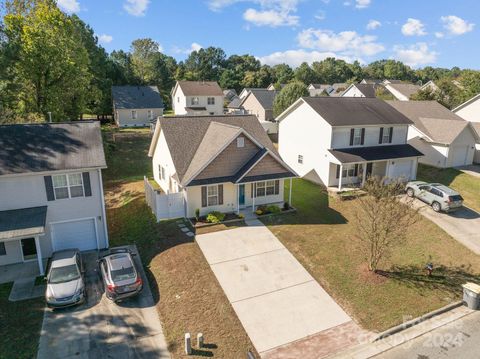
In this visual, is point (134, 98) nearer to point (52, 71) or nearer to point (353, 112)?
point (52, 71)

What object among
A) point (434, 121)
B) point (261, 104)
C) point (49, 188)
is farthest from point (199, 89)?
point (49, 188)

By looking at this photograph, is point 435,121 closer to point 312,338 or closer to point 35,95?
point 312,338

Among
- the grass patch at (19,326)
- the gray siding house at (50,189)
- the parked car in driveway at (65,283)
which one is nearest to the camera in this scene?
the grass patch at (19,326)

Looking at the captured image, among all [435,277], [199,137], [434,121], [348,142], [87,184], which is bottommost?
[435,277]

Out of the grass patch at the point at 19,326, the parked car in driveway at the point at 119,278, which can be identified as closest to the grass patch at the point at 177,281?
the parked car in driveway at the point at 119,278

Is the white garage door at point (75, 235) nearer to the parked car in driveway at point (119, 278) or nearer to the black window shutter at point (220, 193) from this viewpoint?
the parked car in driveway at point (119, 278)

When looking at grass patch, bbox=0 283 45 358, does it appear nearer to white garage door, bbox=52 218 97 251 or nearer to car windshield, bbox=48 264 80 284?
car windshield, bbox=48 264 80 284

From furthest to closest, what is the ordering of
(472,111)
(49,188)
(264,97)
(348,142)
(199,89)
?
(199,89) → (264,97) → (472,111) → (348,142) → (49,188)
